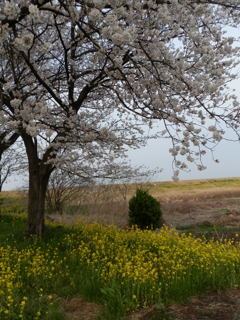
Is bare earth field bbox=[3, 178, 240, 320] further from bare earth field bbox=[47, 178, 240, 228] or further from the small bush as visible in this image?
the small bush

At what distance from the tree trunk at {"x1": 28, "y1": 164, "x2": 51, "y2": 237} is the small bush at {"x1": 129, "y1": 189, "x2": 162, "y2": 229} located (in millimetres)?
5676

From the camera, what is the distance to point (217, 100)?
696 cm

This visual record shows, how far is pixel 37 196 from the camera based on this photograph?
9484 mm

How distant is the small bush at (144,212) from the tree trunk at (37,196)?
5.68 metres

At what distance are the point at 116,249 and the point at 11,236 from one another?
4038 millimetres

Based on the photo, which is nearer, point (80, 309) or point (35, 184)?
point (80, 309)

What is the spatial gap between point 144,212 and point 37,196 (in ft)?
20.0

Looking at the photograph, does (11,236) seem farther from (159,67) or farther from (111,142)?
(159,67)

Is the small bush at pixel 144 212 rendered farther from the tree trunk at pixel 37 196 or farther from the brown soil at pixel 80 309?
the brown soil at pixel 80 309

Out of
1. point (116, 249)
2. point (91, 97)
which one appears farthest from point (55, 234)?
point (91, 97)

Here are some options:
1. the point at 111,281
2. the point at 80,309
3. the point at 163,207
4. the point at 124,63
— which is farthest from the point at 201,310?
the point at 163,207

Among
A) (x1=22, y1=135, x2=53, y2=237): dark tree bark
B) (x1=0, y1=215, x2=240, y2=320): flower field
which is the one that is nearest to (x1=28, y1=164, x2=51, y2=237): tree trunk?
(x1=22, y1=135, x2=53, y2=237): dark tree bark

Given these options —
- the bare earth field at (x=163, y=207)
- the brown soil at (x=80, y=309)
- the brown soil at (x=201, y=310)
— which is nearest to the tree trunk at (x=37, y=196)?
the brown soil at (x=80, y=309)

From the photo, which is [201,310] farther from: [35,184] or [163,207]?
[163,207]
